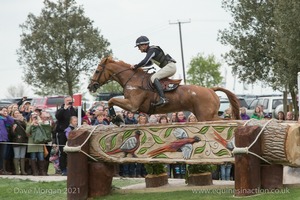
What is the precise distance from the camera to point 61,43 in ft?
146

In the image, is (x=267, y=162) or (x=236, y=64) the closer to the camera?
(x=267, y=162)

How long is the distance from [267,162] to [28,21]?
118 feet

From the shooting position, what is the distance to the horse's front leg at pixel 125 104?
14.0 metres

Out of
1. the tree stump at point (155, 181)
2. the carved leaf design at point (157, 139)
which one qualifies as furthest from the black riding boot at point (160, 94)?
the tree stump at point (155, 181)

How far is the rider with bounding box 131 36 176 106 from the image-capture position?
14.1 m

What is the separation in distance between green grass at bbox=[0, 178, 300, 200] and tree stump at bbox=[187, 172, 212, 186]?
0.72 m

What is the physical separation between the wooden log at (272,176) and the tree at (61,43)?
109 ft

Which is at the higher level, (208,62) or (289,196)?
(208,62)

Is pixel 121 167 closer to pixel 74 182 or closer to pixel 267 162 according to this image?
pixel 74 182

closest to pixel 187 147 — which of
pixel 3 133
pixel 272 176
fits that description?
pixel 272 176

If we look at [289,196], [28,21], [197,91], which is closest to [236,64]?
[28,21]

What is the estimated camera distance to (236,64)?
128 feet

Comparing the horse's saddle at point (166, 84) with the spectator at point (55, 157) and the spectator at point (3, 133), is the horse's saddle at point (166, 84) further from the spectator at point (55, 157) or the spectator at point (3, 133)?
the spectator at point (55, 157)

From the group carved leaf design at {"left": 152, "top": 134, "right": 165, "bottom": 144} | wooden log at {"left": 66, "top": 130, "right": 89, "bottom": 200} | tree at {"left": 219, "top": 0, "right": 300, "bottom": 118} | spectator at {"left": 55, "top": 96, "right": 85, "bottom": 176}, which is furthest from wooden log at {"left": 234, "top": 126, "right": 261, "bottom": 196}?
tree at {"left": 219, "top": 0, "right": 300, "bottom": 118}
